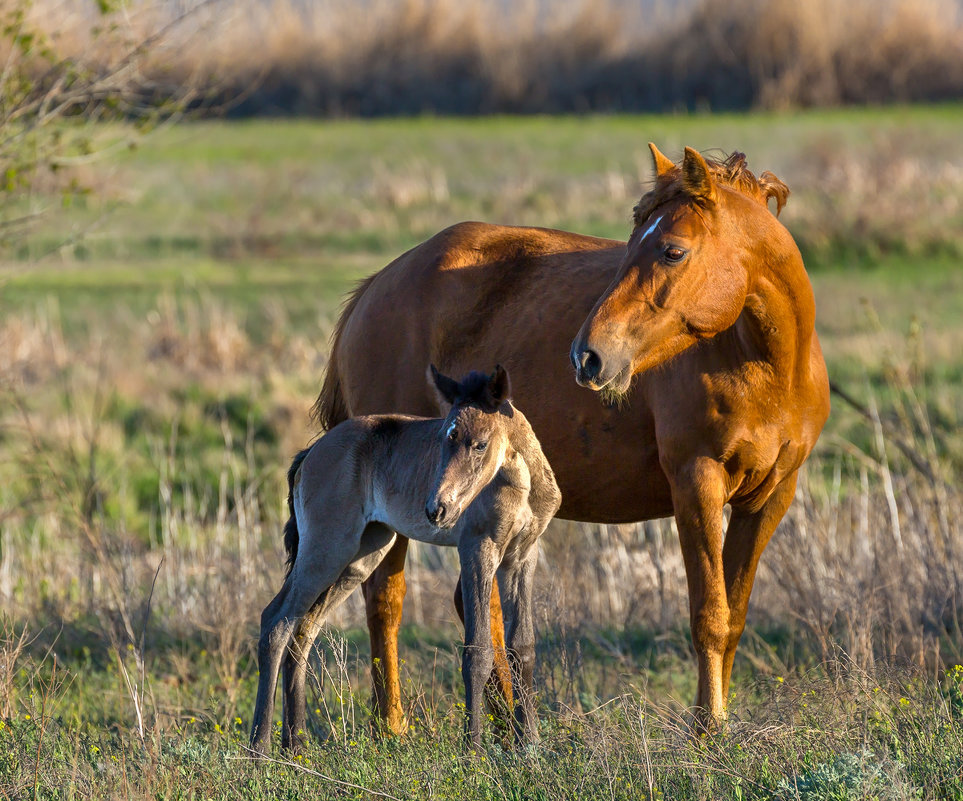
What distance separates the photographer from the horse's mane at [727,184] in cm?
526

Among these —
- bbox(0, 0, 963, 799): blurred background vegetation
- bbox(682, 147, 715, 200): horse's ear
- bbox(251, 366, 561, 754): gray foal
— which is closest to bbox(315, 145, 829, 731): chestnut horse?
bbox(682, 147, 715, 200): horse's ear

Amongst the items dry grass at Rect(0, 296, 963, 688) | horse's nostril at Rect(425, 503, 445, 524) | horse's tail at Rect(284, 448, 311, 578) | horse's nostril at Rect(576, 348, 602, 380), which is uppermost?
horse's nostril at Rect(576, 348, 602, 380)

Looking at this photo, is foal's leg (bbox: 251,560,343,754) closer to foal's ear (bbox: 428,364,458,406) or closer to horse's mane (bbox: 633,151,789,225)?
foal's ear (bbox: 428,364,458,406)

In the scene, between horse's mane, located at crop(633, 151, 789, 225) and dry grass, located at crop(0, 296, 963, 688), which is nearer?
horse's mane, located at crop(633, 151, 789, 225)

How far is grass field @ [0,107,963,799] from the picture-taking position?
503cm

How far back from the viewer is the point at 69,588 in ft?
27.8

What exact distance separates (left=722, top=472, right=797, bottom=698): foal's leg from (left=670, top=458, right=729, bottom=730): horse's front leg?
244 mm

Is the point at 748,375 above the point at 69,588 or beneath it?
above

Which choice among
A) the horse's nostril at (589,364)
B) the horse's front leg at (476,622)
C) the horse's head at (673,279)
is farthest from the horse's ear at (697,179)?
the horse's front leg at (476,622)

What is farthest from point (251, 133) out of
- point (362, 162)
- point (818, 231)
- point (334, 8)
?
point (818, 231)

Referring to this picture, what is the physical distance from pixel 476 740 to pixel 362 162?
87.3ft

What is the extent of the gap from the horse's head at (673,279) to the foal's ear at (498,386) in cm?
28

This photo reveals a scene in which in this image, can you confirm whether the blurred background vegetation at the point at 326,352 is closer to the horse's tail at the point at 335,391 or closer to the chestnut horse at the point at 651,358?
the chestnut horse at the point at 651,358

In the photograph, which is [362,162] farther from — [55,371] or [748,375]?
[748,375]
